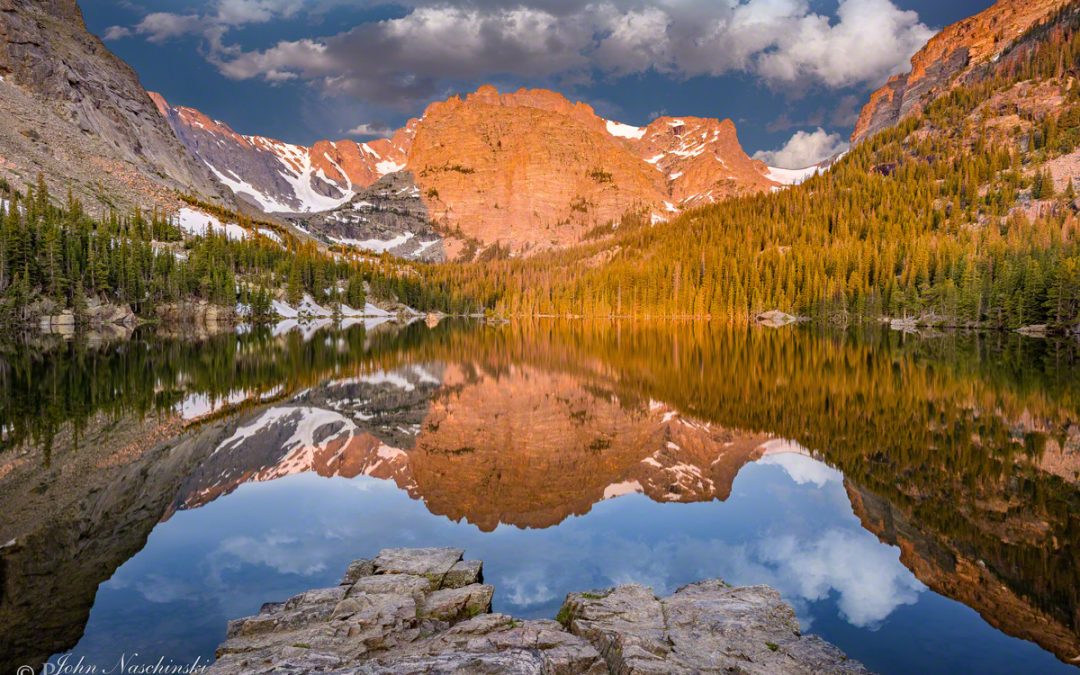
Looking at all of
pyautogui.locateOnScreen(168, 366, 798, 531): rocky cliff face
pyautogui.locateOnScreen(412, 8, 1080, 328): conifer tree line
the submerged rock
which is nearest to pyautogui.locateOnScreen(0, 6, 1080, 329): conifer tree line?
pyautogui.locateOnScreen(412, 8, 1080, 328): conifer tree line

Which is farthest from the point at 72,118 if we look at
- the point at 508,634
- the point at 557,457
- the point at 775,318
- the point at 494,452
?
the point at 508,634

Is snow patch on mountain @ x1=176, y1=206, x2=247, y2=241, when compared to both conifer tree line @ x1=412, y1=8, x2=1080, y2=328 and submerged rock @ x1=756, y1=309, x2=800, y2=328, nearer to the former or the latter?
conifer tree line @ x1=412, y1=8, x2=1080, y2=328

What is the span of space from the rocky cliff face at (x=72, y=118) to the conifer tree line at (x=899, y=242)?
8340 cm

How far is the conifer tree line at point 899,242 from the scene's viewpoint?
87.9 meters

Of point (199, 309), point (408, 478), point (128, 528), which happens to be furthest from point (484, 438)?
point (199, 309)

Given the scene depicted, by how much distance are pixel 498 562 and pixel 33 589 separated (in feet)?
22.3

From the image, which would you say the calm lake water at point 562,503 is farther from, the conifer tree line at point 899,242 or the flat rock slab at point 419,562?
the conifer tree line at point 899,242

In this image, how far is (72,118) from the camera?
146 metres

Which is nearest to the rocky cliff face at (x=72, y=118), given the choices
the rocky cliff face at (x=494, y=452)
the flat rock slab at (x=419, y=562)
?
the rocky cliff face at (x=494, y=452)

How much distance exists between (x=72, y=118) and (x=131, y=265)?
93.9 metres

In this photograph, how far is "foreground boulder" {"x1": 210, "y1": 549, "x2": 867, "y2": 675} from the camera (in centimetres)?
588

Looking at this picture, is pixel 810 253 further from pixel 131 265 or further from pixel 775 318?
pixel 131 265

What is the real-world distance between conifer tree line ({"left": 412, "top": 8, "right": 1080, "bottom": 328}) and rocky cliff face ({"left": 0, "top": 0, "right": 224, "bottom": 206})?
83403mm

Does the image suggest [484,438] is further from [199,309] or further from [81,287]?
[199,309]
